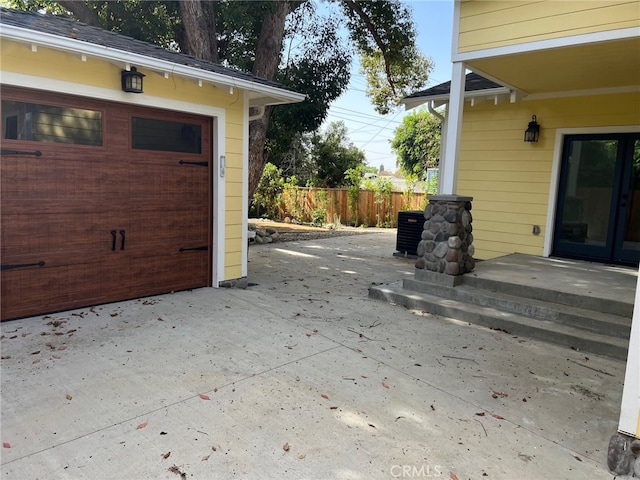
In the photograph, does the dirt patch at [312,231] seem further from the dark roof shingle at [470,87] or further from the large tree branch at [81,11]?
the large tree branch at [81,11]

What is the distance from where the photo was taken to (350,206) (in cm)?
1592

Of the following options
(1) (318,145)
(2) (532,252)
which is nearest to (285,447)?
(2) (532,252)

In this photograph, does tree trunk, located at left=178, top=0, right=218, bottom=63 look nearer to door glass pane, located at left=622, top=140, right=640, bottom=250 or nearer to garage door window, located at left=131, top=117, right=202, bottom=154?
garage door window, located at left=131, top=117, right=202, bottom=154

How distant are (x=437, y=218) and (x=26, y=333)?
4.54 m

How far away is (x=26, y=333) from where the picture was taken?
376 centimetres

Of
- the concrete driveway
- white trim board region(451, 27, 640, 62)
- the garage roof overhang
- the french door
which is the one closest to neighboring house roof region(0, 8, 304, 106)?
the garage roof overhang

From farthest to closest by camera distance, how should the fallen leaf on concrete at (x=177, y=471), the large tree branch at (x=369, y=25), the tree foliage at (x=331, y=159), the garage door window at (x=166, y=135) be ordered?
the tree foliage at (x=331, y=159), the large tree branch at (x=369, y=25), the garage door window at (x=166, y=135), the fallen leaf on concrete at (x=177, y=471)

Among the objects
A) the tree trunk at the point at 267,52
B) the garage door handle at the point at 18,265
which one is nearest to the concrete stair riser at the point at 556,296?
the garage door handle at the point at 18,265

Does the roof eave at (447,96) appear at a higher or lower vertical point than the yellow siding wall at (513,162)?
higher

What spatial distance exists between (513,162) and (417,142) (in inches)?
583

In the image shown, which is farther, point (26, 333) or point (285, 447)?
point (26, 333)

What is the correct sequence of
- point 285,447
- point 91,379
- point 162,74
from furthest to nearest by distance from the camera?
point 162,74 < point 91,379 < point 285,447

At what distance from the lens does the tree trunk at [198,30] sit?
26.4 feet

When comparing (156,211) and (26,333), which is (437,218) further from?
(26,333)
